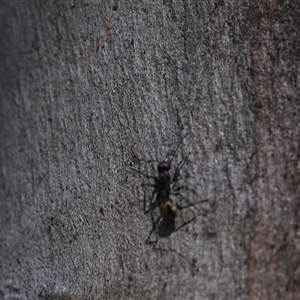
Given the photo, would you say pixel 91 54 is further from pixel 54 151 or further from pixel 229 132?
pixel 229 132

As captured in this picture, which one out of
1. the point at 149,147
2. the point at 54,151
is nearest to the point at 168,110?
the point at 149,147

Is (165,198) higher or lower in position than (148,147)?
lower

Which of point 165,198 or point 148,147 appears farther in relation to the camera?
point 148,147

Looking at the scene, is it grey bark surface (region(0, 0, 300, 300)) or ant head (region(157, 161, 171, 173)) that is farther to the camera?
ant head (region(157, 161, 171, 173))

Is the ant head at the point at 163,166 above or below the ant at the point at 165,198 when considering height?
above
